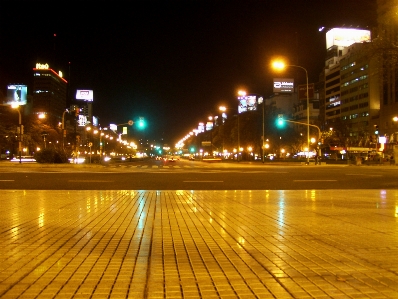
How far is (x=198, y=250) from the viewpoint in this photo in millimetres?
6887

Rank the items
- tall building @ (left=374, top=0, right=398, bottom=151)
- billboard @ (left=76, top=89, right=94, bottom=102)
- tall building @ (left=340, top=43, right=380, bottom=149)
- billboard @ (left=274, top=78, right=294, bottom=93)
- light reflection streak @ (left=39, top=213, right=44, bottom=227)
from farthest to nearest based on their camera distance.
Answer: billboard @ (left=76, top=89, right=94, bottom=102)
tall building @ (left=340, top=43, right=380, bottom=149)
billboard @ (left=274, top=78, right=294, bottom=93)
tall building @ (left=374, top=0, right=398, bottom=151)
light reflection streak @ (left=39, top=213, right=44, bottom=227)

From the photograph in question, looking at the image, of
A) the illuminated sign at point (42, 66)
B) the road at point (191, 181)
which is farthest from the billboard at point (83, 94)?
the road at point (191, 181)

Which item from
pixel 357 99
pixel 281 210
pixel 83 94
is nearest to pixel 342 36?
pixel 357 99

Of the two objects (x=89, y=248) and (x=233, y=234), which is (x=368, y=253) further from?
(x=89, y=248)

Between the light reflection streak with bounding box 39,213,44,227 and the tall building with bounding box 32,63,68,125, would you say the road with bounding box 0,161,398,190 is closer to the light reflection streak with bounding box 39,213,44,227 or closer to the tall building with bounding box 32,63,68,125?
the light reflection streak with bounding box 39,213,44,227

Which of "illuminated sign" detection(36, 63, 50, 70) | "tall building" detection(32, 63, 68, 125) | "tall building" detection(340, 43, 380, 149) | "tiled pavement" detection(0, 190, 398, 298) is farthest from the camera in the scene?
"illuminated sign" detection(36, 63, 50, 70)

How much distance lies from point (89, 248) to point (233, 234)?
2.70 metres

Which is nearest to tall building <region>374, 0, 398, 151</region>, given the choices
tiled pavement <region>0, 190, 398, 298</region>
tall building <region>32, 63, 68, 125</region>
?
tiled pavement <region>0, 190, 398, 298</region>

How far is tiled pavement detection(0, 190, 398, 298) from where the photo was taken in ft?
16.5

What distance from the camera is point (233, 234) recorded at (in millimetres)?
8164

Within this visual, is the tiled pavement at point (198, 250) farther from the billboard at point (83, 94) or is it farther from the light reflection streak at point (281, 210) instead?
the billboard at point (83, 94)

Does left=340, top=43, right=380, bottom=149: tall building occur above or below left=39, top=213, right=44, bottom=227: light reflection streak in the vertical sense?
above

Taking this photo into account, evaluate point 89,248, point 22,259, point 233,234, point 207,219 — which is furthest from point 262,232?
point 22,259

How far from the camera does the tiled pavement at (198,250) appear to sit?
5.02 m
